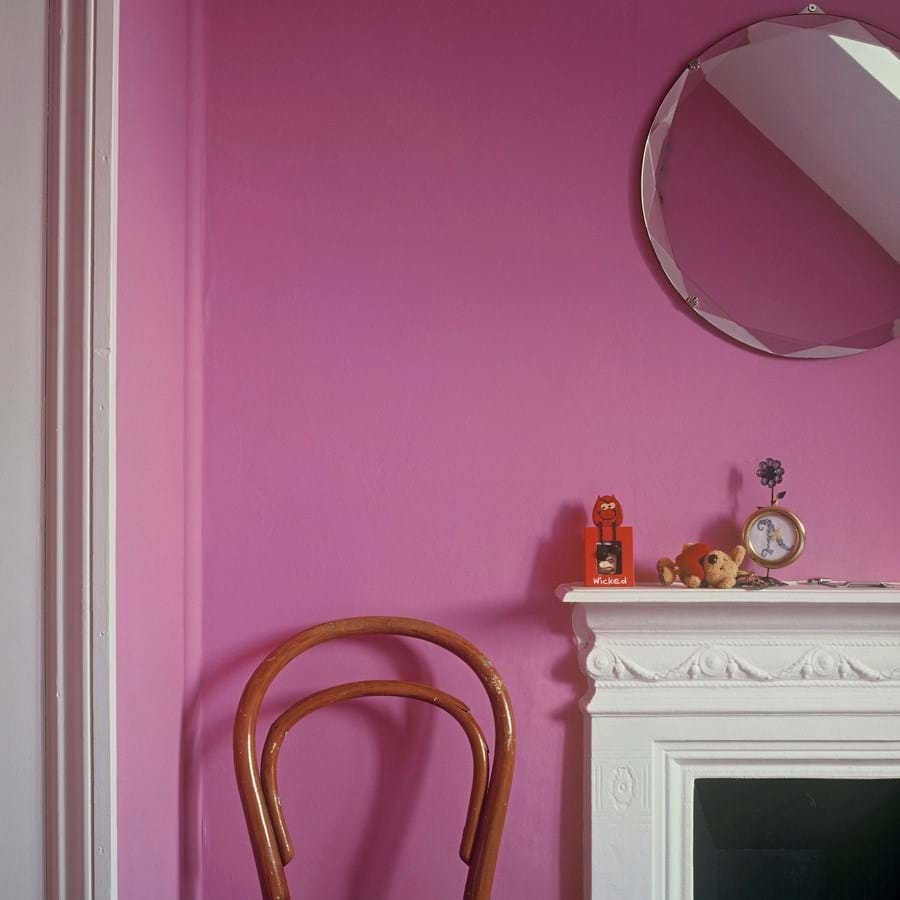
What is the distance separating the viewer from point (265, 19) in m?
1.86

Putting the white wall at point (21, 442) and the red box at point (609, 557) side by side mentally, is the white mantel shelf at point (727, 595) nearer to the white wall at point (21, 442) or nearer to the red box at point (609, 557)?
the red box at point (609, 557)

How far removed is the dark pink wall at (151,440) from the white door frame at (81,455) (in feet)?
0.21

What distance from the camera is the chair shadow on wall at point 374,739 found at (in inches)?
71.0

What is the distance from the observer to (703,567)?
1.70 meters

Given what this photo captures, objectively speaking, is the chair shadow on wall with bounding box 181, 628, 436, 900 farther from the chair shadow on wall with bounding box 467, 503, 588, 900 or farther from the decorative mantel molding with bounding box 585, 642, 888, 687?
the decorative mantel molding with bounding box 585, 642, 888, 687

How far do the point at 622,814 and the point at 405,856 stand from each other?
397mm

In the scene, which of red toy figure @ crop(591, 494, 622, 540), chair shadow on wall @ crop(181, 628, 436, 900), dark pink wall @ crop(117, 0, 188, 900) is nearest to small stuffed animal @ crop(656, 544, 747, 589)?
red toy figure @ crop(591, 494, 622, 540)

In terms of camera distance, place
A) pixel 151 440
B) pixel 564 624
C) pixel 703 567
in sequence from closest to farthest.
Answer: pixel 151 440, pixel 703 567, pixel 564 624

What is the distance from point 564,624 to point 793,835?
567mm

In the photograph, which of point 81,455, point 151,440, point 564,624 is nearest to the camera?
point 81,455

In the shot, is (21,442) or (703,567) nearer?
(21,442)

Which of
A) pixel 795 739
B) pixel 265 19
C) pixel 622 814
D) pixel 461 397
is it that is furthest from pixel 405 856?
pixel 265 19

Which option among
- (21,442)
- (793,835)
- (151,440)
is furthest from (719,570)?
(21,442)

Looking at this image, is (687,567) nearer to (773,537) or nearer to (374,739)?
(773,537)
